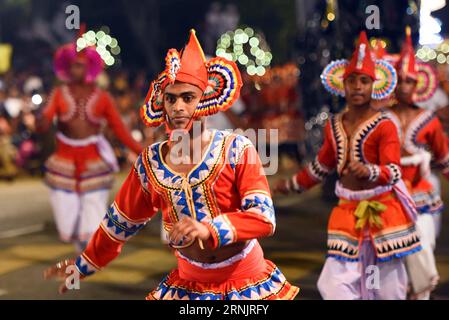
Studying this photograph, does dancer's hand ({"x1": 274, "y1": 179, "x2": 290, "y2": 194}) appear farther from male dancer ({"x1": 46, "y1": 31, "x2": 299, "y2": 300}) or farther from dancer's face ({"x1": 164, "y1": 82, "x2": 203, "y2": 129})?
A: dancer's face ({"x1": 164, "y1": 82, "x2": 203, "y2": 129})

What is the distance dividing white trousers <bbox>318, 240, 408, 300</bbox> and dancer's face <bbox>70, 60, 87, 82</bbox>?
141 inches

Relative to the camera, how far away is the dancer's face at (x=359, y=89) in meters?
5.16

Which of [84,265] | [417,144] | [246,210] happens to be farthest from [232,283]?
[417,144]

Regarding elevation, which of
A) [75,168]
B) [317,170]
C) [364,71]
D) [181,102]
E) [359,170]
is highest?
[181,102]

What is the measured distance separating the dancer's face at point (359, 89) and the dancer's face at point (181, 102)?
216 cm

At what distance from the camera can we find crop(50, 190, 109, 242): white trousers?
7.84m

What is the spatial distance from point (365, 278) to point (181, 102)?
8.34 feet

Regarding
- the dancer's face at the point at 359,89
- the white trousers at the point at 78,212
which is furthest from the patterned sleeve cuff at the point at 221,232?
the white trousers at the point at 78,212

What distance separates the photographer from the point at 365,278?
522 cm

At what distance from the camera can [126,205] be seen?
344 cm

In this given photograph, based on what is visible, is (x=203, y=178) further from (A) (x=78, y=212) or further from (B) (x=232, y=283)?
(A) (x=78, y=212)

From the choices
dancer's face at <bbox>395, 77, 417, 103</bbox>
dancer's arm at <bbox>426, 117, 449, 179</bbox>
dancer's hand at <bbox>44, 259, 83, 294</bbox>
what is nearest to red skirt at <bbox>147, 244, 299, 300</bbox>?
dancer's hand at <bbox>44, 259, 83, 294</bbox>

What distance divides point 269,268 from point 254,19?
2922 cm

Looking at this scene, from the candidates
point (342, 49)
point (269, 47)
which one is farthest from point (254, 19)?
point (342, 49)
